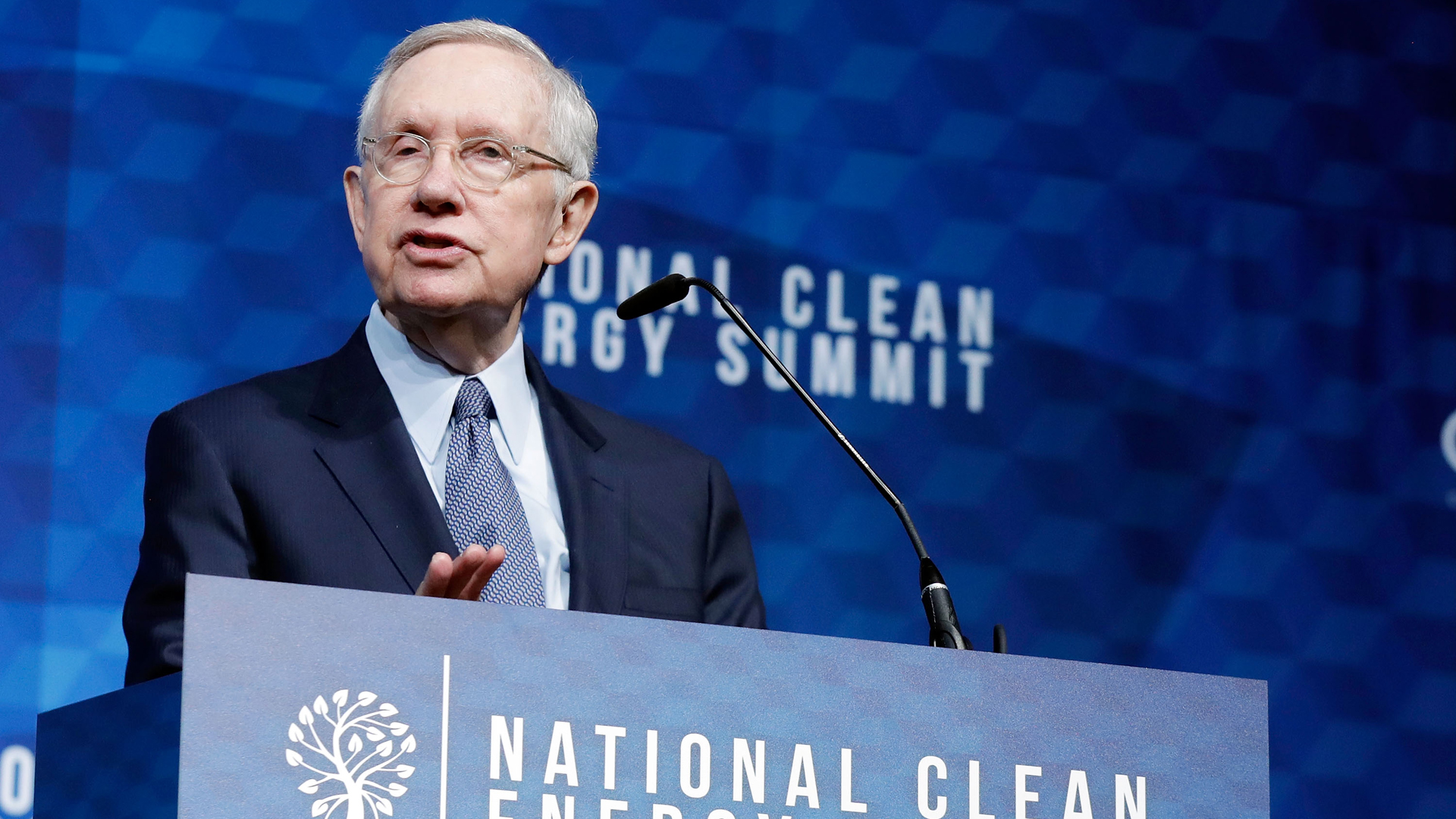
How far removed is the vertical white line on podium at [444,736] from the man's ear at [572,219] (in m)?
1.06

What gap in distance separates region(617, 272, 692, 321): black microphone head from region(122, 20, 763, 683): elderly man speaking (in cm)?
15

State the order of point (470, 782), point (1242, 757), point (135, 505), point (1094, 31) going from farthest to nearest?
1. point (1094, 31)
2. point (135, 505)
3. point (1242, 757)
4. point (470, 782)

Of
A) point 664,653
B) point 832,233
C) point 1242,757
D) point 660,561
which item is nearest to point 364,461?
point 660,561

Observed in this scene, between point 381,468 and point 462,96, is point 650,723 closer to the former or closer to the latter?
point 381,468

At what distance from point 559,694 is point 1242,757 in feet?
1.89

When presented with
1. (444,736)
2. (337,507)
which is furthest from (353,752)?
(337,507)

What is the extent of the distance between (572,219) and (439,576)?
3.16ft

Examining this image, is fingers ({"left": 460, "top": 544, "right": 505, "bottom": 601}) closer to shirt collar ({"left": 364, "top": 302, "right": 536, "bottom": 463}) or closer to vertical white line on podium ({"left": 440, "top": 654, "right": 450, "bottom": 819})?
vertical white line on podium ({"left": 440, "top": 654, "right": 450, "bottom": 819})

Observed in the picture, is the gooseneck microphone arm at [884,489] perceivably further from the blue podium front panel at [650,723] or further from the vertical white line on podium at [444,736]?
the vertical white line on podium at [444,736]

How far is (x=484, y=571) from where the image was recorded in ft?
4.64

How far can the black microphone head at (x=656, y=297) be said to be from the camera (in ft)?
6.68

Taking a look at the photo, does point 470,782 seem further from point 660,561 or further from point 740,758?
point 660,561

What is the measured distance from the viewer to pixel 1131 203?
357 cm

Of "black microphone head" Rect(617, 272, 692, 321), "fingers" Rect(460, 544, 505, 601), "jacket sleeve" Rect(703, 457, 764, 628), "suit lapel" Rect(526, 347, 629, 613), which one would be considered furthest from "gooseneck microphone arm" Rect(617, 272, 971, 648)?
"fingers" Rect(460, 544, 505, 601)
